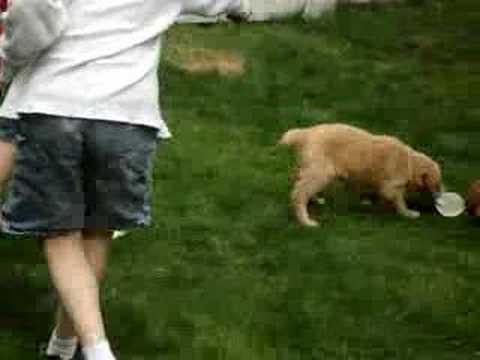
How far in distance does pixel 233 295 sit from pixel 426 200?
161cm

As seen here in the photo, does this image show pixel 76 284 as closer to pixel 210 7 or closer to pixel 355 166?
pixel 210 7

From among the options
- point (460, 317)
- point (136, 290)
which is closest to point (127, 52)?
point (136, 290)

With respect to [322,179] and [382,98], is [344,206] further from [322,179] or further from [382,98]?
[382,98]

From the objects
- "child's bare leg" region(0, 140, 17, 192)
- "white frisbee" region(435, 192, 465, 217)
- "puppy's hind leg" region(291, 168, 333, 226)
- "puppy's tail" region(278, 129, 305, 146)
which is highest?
"child's bare leg" region(0, 140, 17, 192)

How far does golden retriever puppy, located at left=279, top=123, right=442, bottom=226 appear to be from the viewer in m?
5.79

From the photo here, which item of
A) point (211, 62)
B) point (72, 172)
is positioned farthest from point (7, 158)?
point (211, 62)

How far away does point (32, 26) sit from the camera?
3.48 metres

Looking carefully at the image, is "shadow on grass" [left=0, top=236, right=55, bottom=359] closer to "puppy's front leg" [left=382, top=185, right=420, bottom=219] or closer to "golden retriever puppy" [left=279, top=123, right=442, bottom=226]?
"golden retriever puppy" [left=279, top=123, right=442, bottom=226]

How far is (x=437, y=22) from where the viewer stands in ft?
35.7

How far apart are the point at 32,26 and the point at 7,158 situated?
17.2 inches

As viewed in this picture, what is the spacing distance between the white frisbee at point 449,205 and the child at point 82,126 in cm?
251

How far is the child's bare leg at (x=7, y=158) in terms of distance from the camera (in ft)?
12.3

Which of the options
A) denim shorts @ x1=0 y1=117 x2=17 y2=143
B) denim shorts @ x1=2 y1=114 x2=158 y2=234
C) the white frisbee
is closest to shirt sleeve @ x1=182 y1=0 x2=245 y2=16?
denim shorts @ x1=2 y1=114 x2=158 y2=234

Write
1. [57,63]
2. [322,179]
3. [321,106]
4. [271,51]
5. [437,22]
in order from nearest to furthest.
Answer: [57,63]
[322,179]
[321,106]
[271,51]
[437,22]
